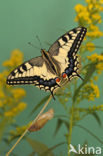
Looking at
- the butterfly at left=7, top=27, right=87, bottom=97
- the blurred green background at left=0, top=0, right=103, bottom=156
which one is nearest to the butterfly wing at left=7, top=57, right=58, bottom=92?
the butterfly at left=7, top=27, right=87, bottom=97

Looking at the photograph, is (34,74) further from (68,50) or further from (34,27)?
(34,27)

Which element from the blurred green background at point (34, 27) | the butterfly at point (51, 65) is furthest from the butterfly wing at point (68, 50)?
the blurred green background at point (34, 27)

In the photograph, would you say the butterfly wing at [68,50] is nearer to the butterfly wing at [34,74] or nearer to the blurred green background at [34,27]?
the butterfly wing at [34,74]

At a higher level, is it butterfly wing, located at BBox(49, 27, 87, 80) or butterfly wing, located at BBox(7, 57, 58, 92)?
butterfly wing, located at BBox(49, 27, 87, 80)

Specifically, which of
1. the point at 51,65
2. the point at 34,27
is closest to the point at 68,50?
the point at 51,65

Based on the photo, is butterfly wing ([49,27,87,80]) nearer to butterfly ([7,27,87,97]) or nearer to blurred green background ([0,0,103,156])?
butterfly ([7,27,87,97])

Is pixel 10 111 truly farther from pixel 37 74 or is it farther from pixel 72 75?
pixel 72 75
